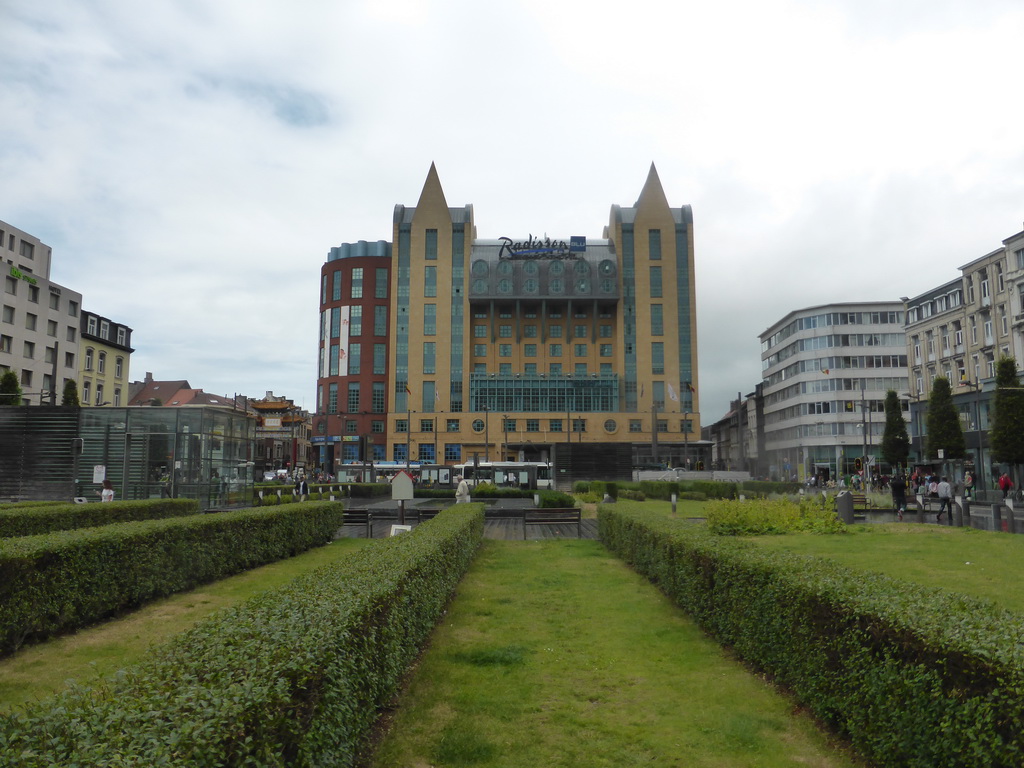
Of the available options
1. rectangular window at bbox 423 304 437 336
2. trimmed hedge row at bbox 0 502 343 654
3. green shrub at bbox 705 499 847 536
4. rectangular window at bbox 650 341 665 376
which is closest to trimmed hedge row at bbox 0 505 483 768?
trimmed hedge row at bbox 0 502 343 654

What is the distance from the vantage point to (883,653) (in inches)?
197

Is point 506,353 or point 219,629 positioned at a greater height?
point 506,353

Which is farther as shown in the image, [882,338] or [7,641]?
[882,338]

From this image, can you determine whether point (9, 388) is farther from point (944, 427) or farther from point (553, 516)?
point (944, 427)

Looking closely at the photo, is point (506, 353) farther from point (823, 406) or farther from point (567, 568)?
point (567, 568)

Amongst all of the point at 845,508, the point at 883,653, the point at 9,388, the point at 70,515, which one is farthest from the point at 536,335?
the point at 883,653

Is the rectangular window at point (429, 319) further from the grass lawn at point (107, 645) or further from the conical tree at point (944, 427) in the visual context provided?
the grass lawn at point (107, 645)

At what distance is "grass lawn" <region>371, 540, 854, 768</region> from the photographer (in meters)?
5.61

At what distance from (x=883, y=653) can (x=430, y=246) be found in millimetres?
91125

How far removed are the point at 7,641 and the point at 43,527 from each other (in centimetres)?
828

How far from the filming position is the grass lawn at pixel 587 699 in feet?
18.4

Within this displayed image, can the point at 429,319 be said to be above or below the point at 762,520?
above

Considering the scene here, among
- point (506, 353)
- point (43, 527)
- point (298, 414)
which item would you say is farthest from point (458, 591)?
point (298, 414)

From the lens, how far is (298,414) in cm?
14550
